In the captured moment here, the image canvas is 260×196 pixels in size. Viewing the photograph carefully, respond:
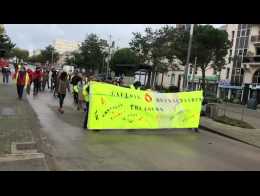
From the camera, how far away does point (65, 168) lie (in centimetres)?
752

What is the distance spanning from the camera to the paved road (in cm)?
832

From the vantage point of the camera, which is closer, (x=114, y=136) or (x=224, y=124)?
(x=114, y=136)

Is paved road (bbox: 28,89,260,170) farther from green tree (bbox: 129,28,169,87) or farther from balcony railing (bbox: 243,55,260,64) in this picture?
balcony railing (bbox: 243,55,260,64)

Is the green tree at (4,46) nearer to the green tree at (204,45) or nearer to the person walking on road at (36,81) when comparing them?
the green tree at (204,45)

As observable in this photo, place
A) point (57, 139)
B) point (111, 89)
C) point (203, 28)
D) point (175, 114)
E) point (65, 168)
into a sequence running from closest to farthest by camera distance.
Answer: point (65, 168) < point (57, 139) < point (111, 89) < point (175, 114) < point (203, 28)

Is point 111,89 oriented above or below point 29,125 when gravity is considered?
above

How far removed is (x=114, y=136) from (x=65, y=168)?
178 inches

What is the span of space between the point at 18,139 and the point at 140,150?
280 centimetres

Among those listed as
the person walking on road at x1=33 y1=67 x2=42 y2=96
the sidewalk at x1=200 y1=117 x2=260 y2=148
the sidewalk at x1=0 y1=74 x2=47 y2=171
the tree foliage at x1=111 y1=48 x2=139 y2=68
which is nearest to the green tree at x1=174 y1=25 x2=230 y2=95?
the person walking on road at x1=33 y1=67 x2=42 y2=96

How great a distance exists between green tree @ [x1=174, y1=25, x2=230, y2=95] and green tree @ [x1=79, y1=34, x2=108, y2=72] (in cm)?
2877

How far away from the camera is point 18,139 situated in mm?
9805
